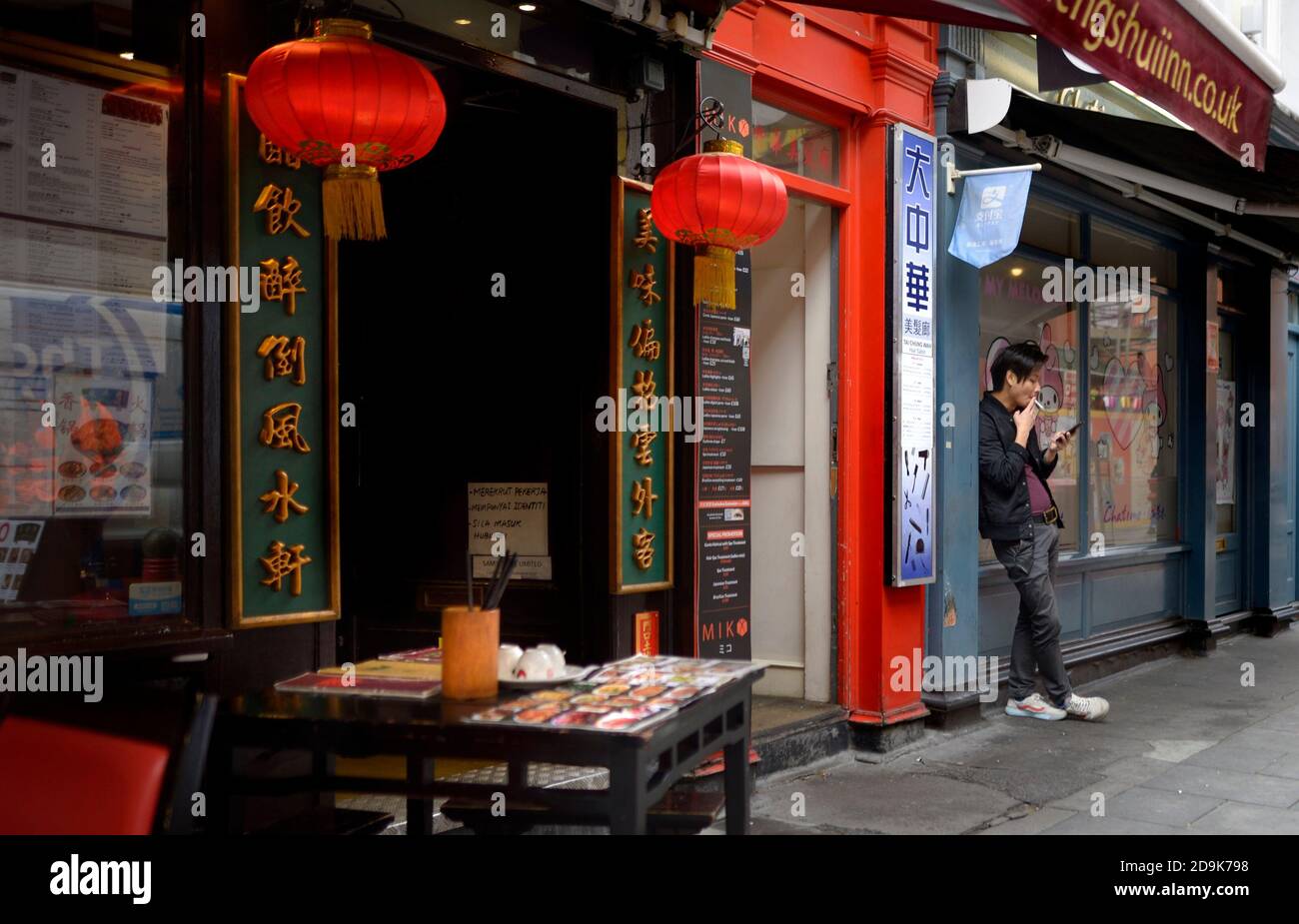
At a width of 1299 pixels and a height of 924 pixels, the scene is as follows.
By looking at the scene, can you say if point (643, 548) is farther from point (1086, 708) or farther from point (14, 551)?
point (1086, 708)

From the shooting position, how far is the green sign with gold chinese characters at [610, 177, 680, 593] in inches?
215

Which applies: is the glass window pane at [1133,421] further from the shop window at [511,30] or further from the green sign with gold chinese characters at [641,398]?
the shop window at [511,30]

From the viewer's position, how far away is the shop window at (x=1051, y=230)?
898 centimetres

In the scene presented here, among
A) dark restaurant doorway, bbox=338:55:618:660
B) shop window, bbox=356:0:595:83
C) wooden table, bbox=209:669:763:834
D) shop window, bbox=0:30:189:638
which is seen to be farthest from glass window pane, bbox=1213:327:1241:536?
shop window, bbox=0:30:189:638

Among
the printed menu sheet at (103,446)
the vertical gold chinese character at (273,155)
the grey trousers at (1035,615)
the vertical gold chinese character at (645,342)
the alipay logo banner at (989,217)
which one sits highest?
the alipay logo banner at (989,217)

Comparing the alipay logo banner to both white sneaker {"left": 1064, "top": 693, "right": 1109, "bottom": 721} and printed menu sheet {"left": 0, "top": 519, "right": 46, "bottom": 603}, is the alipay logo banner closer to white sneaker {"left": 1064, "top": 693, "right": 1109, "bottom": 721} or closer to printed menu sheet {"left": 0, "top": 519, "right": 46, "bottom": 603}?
white sneaker {"left": 1064, "top": 693, "right": 1109, "bottom": 721}

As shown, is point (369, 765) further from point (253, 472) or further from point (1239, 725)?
point (1239, 725)

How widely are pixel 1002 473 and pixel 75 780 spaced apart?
237 inches

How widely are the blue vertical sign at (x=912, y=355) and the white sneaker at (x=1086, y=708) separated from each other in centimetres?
154

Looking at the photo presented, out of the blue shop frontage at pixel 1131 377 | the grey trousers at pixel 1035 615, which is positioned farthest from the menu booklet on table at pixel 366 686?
the grey trousers at pixel 1035 615

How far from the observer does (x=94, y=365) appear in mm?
3959

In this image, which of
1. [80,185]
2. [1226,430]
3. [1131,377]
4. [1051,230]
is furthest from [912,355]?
[1226,430]

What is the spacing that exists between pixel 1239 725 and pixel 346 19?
6973mm

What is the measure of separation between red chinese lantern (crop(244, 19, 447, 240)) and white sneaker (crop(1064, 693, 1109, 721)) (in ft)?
19.1
